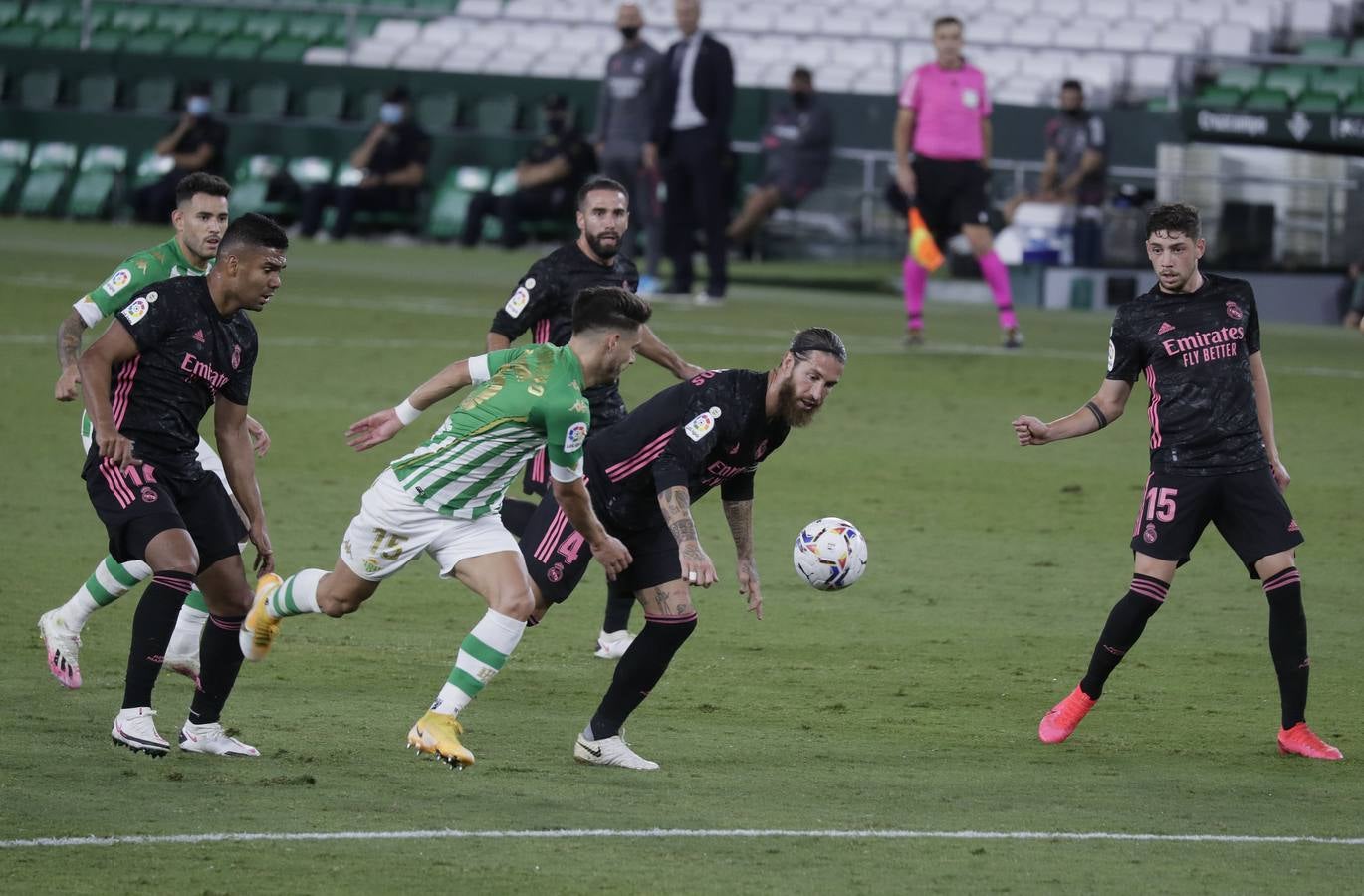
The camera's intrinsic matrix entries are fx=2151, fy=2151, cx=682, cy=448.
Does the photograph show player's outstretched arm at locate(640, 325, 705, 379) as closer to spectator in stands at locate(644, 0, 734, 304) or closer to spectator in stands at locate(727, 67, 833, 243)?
spectator in stands at locate(644, 0, 734, 304)

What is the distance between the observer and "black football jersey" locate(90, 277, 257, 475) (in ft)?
23.5

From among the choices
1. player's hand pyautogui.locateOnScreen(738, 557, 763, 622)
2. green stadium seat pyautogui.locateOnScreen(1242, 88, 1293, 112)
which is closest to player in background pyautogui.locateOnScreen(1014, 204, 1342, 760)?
player's hand pyautogui.locateOnScreen(738, 557, 763, 622)

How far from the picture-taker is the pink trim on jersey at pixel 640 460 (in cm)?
733

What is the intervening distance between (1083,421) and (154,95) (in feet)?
83.3

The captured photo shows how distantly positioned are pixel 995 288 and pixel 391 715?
1052cm

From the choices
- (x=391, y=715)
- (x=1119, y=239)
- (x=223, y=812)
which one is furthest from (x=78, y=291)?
(x=223, y=812)

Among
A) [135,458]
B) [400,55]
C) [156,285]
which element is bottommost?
[135,458]

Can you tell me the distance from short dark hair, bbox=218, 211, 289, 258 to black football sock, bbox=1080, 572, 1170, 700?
10.6 ft

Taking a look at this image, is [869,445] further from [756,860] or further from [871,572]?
[756,860]

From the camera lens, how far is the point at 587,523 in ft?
22.5

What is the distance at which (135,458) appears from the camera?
23.3 feet

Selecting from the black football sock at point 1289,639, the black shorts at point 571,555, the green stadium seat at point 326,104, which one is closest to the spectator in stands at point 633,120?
the green stadium seat at point 326,104

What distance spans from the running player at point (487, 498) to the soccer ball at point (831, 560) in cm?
97

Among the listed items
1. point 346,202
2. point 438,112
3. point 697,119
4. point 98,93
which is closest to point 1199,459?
point 697,119
